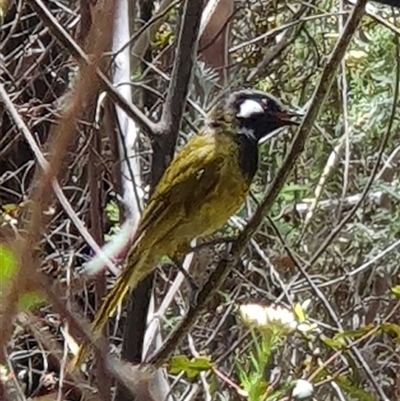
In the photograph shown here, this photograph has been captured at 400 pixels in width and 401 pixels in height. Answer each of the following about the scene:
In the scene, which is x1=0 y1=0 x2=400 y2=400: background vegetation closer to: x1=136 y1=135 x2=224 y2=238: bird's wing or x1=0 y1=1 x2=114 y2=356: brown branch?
x1=136 y1=135 x2=224 y2=238: bird's wing

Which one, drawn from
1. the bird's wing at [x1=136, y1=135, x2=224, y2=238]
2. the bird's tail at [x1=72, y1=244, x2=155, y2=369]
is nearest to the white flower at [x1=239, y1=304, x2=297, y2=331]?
the bird's tail at [x1=72, y1=244, x2=155, y2=369]

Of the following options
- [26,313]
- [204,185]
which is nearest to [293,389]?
[204,185]

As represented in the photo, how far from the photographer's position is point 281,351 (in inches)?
76.9

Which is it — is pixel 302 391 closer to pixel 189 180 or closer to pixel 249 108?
pixel 189 180

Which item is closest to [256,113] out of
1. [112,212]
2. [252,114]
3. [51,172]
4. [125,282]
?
[252,114]

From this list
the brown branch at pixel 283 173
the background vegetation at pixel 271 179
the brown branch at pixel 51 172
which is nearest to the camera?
the brown branch at pixel 51 172

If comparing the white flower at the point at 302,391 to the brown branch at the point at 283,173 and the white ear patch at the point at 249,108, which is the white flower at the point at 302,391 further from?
the white ear patch at the point at 249,108

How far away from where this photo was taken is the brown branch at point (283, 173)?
2.91 ft

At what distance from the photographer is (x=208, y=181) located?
1.51m

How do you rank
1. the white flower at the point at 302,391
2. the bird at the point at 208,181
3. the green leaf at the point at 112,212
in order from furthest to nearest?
the green leaf at the point at 112,212 → the bird at the point at 208,181 → the white flower at the point at 302,391

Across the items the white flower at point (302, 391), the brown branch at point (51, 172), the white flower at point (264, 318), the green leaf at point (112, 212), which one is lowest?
the white flower at point (302, 391)

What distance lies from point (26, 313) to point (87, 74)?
0.44 feet

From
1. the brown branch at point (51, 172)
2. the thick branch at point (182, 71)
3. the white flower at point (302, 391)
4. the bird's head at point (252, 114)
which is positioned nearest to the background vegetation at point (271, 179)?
the bird's head at point (252, 114)

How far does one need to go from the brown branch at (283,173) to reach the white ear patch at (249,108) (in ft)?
1.60
